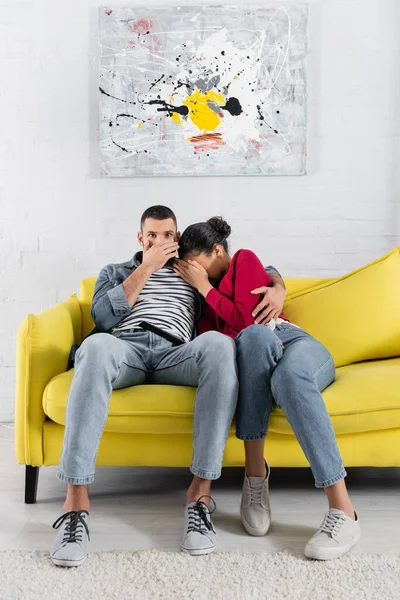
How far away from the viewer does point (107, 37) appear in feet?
9.73

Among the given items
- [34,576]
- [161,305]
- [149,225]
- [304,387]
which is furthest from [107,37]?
[34,576]

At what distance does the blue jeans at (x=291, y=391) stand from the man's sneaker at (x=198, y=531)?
229mm

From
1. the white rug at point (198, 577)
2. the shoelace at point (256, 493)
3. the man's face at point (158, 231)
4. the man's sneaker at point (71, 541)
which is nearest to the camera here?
the white rug at point (198, 577)

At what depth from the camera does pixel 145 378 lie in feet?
6.82

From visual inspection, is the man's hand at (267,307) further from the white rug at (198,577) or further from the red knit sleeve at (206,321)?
the white rug at (198,577)

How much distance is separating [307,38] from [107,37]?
89cm

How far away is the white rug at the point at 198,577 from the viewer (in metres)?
1.51

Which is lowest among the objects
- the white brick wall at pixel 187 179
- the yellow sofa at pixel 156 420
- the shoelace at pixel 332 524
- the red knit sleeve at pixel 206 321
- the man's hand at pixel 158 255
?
the shoelace at pixel 332 524

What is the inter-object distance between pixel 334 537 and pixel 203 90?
6.63 feet

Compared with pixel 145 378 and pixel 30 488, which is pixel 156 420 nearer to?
pixel 145 378

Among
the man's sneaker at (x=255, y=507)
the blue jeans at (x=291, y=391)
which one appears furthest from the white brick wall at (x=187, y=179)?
the man's sneaker at (x=255, y=507)

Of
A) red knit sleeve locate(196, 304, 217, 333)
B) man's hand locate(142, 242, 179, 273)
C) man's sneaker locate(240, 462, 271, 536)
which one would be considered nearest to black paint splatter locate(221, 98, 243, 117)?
man's hand locate(142, 242, 179, 273)

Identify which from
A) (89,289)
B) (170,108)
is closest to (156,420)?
(89,289)

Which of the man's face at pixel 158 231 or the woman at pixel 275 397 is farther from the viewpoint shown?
the man's face at pixel 158 231
